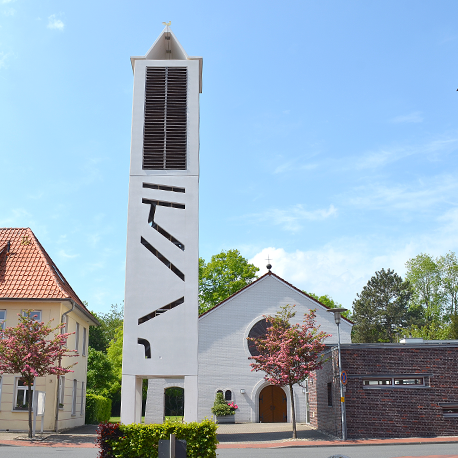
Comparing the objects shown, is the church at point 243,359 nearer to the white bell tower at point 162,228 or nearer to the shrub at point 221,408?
the shrub at point 221,408

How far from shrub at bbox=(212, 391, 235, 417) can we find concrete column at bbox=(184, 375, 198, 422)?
17666 mm

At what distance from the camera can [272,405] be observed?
3200cm

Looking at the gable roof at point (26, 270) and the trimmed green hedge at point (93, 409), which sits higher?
the gable roof at point (26, 270)

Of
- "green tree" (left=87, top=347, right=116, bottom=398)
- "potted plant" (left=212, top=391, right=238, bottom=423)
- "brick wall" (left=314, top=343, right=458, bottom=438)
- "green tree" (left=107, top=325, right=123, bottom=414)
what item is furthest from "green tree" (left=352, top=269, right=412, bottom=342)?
"brick wall" (left=314, top=343, right=458, bottom=438)

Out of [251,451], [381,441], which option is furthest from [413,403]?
[251,451]

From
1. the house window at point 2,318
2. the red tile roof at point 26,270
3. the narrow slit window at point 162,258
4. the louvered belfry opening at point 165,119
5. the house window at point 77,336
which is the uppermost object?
the louvered belfry opening at point 165,119

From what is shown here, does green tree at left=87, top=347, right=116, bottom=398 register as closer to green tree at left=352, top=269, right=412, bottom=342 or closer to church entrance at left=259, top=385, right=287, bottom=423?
church entrance at left=259, top=385, right=287, bottom=423

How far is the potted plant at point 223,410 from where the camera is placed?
30.8 m

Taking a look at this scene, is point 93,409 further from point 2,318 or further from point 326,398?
point 326,398

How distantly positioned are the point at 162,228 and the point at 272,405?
2021 centimetres

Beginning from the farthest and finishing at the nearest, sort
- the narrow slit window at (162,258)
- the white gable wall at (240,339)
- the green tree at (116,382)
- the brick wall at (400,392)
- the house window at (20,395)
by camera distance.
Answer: the green tree at (116,382) < the white gable wall at (240,339) < the house window at (20,395) < the brick wall at (400,392) < the narrow slit window at (162,258)

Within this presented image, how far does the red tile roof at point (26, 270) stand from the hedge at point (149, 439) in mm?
12858

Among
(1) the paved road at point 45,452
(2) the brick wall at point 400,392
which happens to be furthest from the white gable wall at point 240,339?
(1) the paved road at point 45,452

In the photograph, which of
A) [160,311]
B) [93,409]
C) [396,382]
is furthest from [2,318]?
[396,382]
